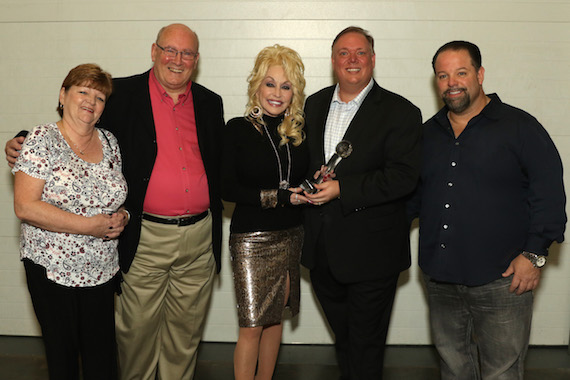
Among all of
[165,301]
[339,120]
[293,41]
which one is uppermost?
[293,41]

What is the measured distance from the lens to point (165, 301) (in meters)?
3.04

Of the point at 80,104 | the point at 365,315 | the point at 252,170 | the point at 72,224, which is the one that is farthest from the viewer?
the point at 365,315

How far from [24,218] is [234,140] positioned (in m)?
1.07

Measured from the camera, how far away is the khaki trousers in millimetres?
2826

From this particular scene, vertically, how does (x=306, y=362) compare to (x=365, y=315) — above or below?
below

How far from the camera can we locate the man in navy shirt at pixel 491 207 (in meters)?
2.42

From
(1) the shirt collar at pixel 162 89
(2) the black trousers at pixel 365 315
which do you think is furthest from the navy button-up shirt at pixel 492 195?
(1) the shirt collar at pixel 162 89

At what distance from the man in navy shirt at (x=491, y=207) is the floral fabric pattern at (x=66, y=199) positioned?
1.64 m

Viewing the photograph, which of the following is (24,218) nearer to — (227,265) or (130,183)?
(130,183)

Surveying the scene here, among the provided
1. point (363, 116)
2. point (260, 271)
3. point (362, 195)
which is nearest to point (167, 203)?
point (260, 271)

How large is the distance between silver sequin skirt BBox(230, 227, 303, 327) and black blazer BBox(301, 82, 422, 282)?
25 cm

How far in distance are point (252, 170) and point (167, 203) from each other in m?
0.50

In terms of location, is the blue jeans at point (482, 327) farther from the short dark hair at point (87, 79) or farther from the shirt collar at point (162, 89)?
the short dark hair at point (87, 79)

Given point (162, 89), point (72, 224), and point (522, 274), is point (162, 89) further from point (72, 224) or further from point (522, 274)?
point (522, 274)
